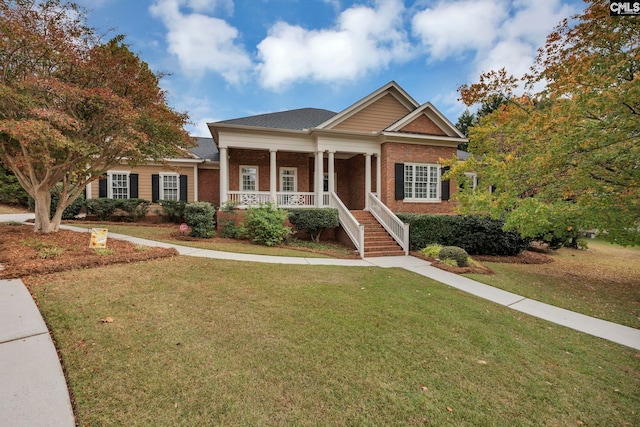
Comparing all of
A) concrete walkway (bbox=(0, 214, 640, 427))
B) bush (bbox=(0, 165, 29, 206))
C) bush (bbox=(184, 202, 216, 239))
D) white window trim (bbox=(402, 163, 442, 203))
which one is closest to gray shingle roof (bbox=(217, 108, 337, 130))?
bush (bbox=(184, 202, 216, 239))

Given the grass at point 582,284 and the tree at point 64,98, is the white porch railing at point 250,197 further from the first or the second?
the grass at point 582,284

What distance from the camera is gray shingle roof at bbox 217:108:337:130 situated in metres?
13.7

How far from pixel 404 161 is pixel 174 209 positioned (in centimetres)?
1254

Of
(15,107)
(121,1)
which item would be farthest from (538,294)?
(121,1)

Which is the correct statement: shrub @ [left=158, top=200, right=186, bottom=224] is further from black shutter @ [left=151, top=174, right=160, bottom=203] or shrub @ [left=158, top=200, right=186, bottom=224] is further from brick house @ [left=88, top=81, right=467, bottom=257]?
brick house @ [left=88, top=81, right=467, bottom=257]

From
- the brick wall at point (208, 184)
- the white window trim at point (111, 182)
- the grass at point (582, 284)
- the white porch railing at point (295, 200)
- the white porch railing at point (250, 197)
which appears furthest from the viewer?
the brick wall at point (208, 184)

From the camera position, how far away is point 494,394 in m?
2.66

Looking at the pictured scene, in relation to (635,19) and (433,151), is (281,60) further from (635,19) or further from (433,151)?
(635,19)

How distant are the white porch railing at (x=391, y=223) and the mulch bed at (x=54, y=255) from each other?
7919 mm

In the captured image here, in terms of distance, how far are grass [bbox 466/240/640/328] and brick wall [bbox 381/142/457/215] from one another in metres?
4.94

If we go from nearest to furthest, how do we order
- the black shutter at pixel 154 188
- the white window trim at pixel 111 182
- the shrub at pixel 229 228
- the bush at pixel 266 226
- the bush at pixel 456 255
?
1. the bush at pixel 456 255
2. the bush at pixel 266 226
3. the shrub at pixel 229 228
4. the white window trim at pixel 111 182
5. the black shutter at pixel 154 188

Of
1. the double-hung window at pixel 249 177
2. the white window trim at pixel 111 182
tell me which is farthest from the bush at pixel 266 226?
the white window trim at pixel 111 182

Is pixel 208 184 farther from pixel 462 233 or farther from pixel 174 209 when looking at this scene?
pixel 462 233

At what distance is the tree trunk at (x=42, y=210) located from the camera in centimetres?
805
